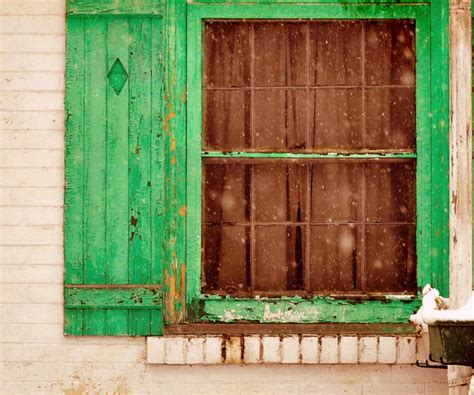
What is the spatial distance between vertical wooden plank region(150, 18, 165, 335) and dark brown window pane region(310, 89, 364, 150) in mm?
814

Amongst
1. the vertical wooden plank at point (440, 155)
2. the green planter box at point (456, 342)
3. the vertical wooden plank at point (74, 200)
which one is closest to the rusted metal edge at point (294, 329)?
the vertical wooden plank at point (440, 155)

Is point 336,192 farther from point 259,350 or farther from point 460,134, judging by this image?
point 259,350

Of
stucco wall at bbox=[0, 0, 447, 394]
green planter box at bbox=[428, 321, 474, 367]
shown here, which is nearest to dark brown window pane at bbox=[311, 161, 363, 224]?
stucco wall at bbox=[0, 0, 447, 394]

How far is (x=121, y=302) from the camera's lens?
451 cm

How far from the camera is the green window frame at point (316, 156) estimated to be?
4562 millimetres

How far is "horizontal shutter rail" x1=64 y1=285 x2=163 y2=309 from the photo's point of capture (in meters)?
4.51

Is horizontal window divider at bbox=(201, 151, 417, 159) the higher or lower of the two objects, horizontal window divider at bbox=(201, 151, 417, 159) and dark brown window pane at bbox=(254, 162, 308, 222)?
the higher

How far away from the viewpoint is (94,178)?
4547 millimetres

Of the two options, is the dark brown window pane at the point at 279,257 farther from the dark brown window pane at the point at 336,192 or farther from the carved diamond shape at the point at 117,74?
the carved diamond shape at the point at 117,74

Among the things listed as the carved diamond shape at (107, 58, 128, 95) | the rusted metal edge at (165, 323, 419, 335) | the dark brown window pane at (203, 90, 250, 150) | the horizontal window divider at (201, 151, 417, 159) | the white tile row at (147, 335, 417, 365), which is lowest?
the white tile row at (147, 335, 417, 365)

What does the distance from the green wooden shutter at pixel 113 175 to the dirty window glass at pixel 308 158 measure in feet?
0.96

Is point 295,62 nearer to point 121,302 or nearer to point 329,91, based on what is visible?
point 329,91

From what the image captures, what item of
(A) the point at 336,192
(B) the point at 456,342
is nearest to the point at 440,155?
(A) the point at 336,192

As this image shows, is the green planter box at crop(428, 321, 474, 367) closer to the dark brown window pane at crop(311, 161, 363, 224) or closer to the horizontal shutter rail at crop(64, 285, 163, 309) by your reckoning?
the dark brown window pane at crop(311, 161, 363, 224)
